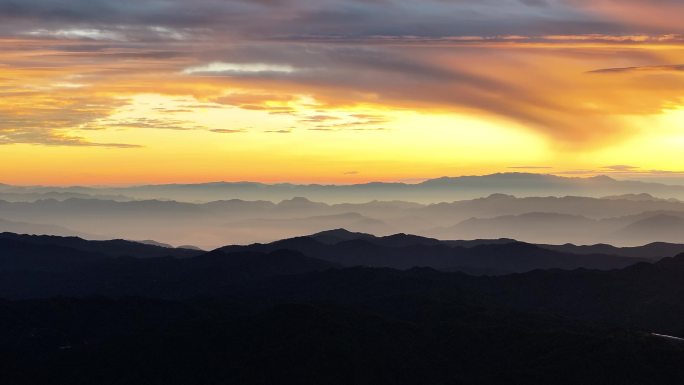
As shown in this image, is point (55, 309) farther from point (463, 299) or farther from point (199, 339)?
point (463, 299)

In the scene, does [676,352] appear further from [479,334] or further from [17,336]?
[17,336]

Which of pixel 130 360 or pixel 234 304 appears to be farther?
pixel 234 304

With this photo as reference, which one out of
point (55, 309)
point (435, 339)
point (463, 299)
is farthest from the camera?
point (463, 299)

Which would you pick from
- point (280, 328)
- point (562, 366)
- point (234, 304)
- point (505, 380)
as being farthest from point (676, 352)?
point (234, 304)

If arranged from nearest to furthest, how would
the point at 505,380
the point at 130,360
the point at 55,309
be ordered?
the point at 505,380 → the point at 130,360 → the point at 55,309

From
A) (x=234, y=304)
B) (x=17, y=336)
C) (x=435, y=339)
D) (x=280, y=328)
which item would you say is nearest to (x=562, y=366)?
(x=435, y=339)

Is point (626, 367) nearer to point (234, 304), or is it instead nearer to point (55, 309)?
point (234, 304)

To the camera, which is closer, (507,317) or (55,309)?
(507,317)

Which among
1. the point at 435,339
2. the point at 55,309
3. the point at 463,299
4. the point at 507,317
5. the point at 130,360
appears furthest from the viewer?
the point at 463,299

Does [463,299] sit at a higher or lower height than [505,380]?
higher
